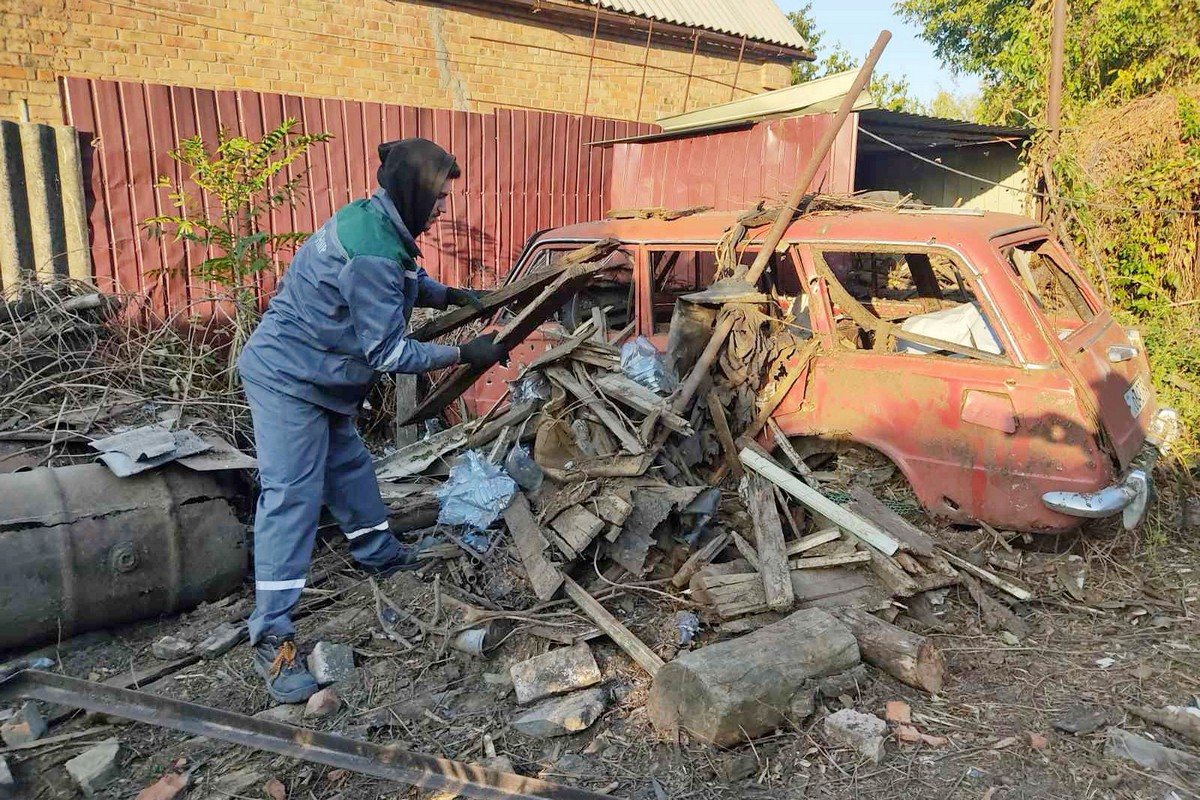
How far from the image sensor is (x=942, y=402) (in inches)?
140

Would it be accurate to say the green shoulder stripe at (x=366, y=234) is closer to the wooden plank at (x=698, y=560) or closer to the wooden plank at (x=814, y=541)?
the wooden plank at (x=698, y=560)

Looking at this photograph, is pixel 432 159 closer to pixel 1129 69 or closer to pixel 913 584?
pixel 913 584

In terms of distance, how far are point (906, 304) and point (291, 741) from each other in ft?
12.7

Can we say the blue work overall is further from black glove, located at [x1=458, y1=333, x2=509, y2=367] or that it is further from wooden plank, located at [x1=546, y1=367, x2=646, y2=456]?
wooden plank, located at [x1=546, y1=367, x2=646, y2=456]

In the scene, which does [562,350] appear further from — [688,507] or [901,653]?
[901,653]

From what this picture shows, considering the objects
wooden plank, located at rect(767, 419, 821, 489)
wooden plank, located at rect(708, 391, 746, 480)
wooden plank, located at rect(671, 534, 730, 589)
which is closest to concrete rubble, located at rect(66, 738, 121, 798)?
wooden plank, located at rect(671, 534, 730, 589)

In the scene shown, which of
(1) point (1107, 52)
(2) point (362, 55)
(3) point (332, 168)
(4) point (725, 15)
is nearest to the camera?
(3) point (332, 168)

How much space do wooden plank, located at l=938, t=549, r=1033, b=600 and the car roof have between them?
1.49 metres

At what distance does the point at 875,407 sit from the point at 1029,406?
657 millimetres

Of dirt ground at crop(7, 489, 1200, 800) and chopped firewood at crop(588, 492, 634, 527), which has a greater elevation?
chopped firewood at crop(588, 492, 634, 527)

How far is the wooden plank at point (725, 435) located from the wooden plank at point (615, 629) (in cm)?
107

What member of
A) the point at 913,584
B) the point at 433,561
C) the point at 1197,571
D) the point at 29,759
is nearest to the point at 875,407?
the point at 913,584

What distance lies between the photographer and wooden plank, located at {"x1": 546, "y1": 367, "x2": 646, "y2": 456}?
12.1ft

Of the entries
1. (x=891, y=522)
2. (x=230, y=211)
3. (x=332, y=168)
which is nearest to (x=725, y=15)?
(x=332, y=168)
